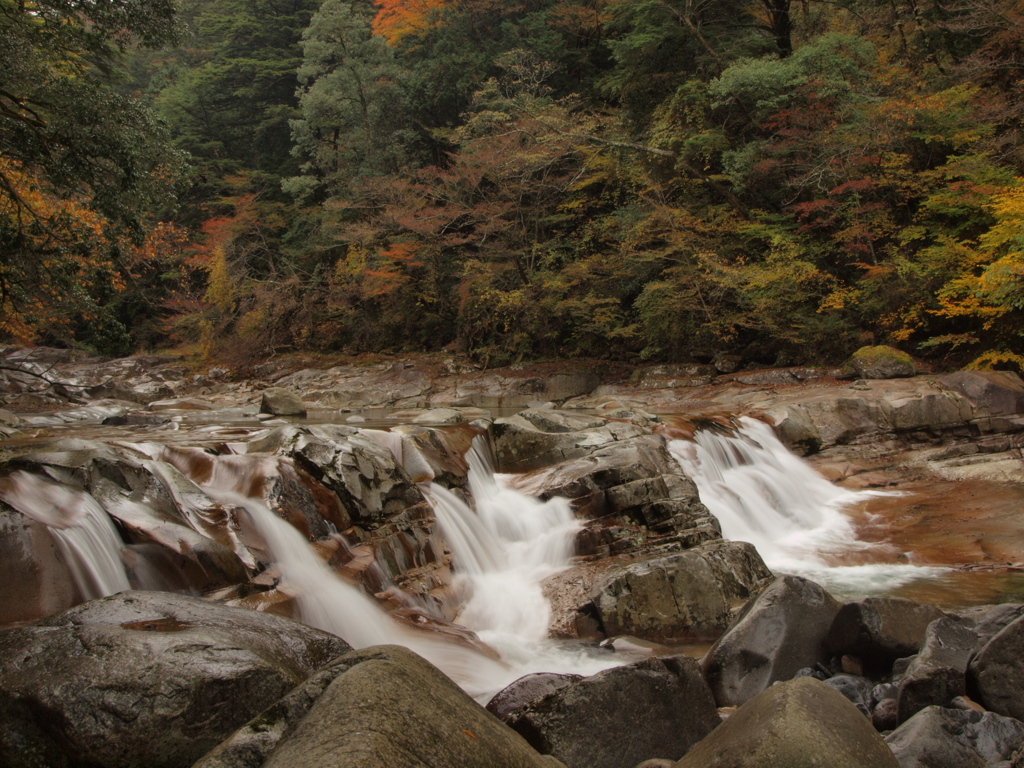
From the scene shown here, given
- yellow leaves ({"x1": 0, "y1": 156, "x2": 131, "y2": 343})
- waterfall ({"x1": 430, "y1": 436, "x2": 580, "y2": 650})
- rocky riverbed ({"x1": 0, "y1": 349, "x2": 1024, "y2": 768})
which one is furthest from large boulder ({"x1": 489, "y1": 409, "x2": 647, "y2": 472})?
yellow leaves ({"x1": 0, "y1": 156, "x2": 131, "y2": 343})

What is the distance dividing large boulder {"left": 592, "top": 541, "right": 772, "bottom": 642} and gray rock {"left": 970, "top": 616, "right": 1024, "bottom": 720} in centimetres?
253

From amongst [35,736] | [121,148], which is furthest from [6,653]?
[121,148]

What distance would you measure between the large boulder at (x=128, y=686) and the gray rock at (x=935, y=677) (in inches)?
137

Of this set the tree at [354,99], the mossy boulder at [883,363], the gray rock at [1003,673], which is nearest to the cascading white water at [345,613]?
the gray rock at [1003,673]

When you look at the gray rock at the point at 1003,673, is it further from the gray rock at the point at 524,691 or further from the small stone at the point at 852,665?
the gray rock at the point at 524,691

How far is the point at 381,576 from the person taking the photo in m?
6.60

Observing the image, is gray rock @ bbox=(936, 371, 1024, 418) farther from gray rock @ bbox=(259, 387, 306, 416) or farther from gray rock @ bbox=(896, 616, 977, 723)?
gray rock @ bbox=(259, 387, 306, 416)

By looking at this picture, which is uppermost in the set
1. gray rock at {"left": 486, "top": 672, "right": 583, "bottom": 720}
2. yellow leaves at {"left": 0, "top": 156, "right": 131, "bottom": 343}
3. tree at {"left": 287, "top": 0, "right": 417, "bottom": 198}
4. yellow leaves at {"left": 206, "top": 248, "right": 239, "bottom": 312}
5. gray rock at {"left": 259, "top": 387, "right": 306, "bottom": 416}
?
tree at {"left": 287, "top": 0, "right": 417, "bottom": 198}

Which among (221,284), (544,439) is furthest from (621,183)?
(221,284)

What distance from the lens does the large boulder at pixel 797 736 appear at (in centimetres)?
248

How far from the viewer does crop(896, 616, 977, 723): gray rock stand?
11.6ft

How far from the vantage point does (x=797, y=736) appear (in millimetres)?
2527

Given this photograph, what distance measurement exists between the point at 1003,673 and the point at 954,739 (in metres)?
0.72

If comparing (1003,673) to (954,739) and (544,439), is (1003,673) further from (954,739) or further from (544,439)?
(544,439)
